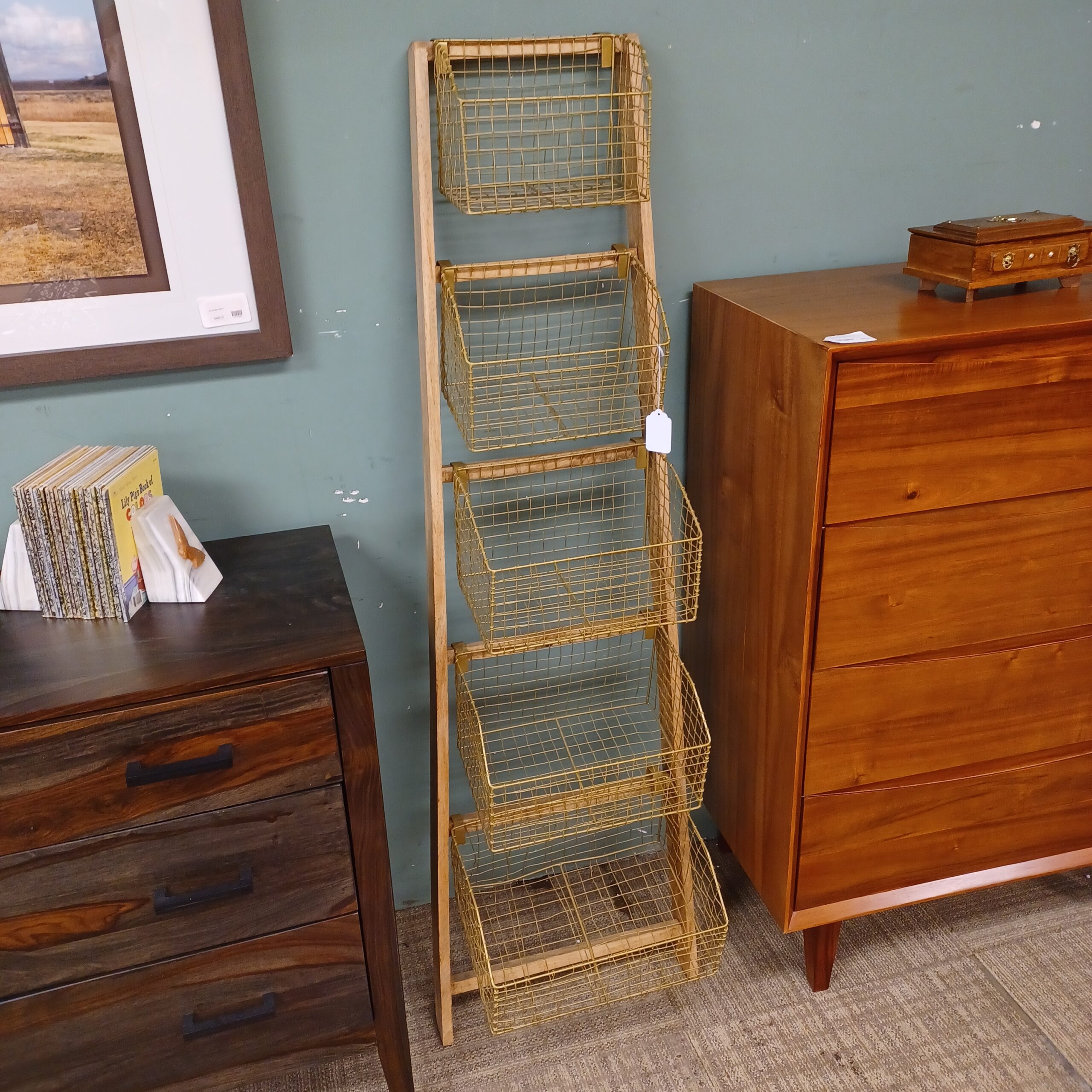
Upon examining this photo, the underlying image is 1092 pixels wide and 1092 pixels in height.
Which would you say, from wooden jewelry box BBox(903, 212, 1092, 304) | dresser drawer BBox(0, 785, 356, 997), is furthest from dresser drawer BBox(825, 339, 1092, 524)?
dresser drawer BBox(0, 785, 356, 997)

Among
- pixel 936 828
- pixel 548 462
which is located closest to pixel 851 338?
pixel 548 462

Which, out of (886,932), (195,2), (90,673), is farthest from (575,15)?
(886,932)

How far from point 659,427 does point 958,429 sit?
0.43 m

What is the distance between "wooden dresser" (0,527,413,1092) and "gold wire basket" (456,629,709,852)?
1.18 ft

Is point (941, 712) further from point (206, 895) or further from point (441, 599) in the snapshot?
point (206, 895)

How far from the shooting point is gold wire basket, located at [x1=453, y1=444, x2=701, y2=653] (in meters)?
1.55

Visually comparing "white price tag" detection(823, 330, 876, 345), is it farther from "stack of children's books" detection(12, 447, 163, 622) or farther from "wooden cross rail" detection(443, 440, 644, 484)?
"stack of children's books" detection(12, 447, 163, 622)

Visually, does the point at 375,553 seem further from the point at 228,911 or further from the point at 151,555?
the point at 228,911

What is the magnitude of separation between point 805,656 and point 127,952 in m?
1.05

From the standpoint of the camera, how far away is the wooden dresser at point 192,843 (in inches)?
46.7

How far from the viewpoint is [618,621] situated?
5.11 feet

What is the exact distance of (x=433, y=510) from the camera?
1493 mm

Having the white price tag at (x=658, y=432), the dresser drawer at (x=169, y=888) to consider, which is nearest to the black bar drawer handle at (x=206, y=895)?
the dresser drawer at (x=169, y=888)

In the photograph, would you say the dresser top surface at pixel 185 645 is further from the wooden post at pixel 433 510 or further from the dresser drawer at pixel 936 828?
the dresser drawer at pixel 936 828
